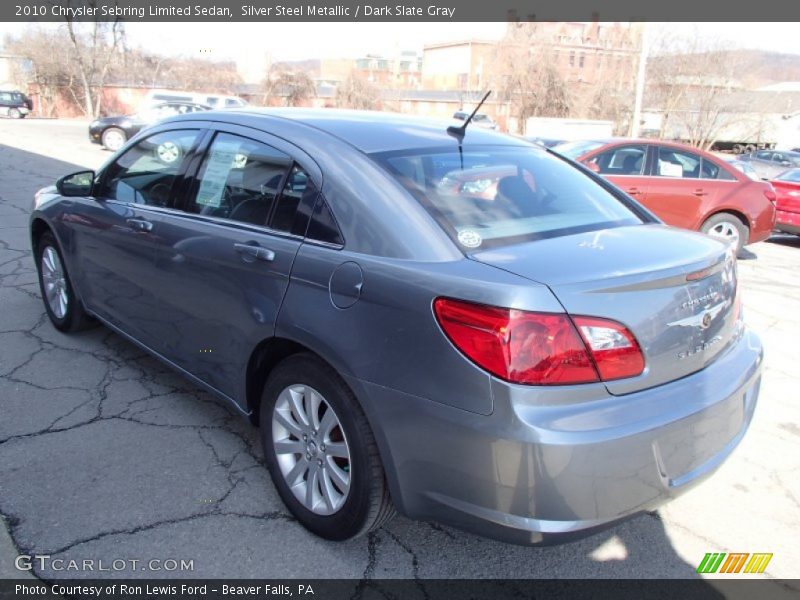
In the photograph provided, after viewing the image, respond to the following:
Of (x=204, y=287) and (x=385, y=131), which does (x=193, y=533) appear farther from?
(x=385, y=131)

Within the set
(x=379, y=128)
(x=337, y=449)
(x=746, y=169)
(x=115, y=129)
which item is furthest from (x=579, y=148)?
(x=115, y=129)

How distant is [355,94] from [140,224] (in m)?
41.8

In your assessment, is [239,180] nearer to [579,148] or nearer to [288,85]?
[579,148]

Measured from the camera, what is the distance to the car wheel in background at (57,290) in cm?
435

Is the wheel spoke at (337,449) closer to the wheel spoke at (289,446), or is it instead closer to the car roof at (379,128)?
the wheel spoke at (289,446)

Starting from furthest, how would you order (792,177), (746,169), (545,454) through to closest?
(792,177) < (746,169) < (545,454)

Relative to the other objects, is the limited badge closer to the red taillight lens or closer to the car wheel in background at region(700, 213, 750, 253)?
the red taillight lens

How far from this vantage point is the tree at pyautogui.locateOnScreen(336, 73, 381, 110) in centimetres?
4284

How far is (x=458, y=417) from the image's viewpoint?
6.31ft

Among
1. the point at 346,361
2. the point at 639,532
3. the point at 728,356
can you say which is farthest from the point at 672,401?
the point at 346,361

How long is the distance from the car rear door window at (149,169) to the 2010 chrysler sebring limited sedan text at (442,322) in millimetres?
84

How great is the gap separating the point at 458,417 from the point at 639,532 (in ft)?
4.11

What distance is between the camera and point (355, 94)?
42875 millimetres

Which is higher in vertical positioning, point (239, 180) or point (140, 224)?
point (239, 180)
